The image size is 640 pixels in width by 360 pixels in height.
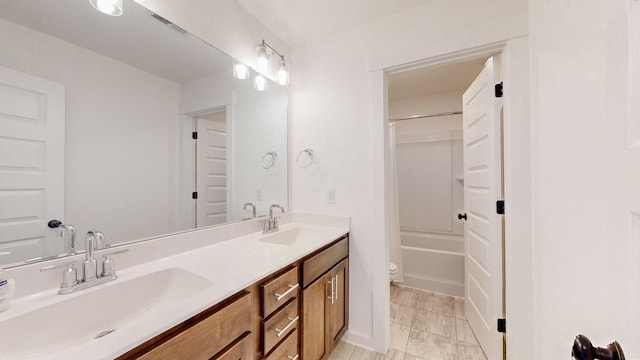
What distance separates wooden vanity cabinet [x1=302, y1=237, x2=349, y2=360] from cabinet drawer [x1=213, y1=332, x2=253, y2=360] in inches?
15.0

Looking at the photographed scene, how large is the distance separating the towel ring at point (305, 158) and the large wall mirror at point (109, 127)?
54cm

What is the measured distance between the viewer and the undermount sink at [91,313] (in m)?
0.66

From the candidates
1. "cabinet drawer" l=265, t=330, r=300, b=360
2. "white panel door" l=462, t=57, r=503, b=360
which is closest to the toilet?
"white panel door" l=462, t=57, r=503, b=360

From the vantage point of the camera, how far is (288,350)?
3.76ft

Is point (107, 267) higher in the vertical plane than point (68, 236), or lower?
lower

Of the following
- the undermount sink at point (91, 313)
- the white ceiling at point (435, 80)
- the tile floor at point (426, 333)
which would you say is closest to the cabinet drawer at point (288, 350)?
the undermount sink at point (91, 313)

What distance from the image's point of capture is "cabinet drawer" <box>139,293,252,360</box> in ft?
2.17

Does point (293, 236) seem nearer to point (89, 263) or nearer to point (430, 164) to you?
point (89, 263)

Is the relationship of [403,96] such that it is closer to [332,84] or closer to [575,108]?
[332,84]

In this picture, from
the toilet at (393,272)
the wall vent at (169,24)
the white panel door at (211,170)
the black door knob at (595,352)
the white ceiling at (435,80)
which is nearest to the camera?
the black door knob at (595,352)

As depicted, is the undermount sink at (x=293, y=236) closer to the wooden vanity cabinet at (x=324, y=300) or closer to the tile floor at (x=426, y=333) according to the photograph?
the wooden vanity cabinet at (x=324, y=300)

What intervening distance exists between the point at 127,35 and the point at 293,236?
150 cm

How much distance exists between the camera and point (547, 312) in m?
0.73

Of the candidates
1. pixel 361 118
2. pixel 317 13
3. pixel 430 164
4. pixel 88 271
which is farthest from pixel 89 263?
pixel 430 164
